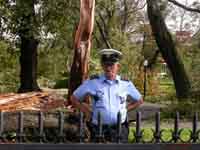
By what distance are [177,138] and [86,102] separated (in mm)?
1226

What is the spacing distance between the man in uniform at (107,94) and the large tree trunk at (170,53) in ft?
50.7

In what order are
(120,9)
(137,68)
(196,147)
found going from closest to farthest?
1. (196,147)
2. (137,68)
3. (120,9)

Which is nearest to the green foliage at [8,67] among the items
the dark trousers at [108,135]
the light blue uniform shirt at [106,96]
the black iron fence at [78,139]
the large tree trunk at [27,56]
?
the large tree trunk at [27,56]

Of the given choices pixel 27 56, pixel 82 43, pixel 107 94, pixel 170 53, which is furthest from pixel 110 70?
pixel 27 56

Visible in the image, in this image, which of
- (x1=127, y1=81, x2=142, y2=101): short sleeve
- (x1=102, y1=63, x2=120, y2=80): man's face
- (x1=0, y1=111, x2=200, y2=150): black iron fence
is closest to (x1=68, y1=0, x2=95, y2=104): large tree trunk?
(x1=127, y1=81, x2=142, y2=101): short sleeve

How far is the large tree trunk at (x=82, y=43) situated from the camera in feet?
42.9

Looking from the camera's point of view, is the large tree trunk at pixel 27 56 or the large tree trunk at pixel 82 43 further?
the large tree trunk at pixel 27 56

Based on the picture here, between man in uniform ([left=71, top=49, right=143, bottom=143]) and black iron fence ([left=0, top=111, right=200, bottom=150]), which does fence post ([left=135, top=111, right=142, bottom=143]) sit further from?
man in uniform ([left=71, top=49, right=143, bottom=143])

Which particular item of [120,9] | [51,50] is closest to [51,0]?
[51,50]

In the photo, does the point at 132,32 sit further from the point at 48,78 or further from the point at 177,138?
the point at 177,138

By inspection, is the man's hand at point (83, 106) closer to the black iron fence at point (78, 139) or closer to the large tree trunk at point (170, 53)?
the black iron fence at point (78, 139)

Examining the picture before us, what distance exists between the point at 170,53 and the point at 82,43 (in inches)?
320

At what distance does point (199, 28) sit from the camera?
38344 millimetres

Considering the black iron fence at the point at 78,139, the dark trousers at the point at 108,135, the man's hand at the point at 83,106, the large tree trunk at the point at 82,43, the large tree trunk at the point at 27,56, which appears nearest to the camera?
the black iron fence at the point at 78,139
